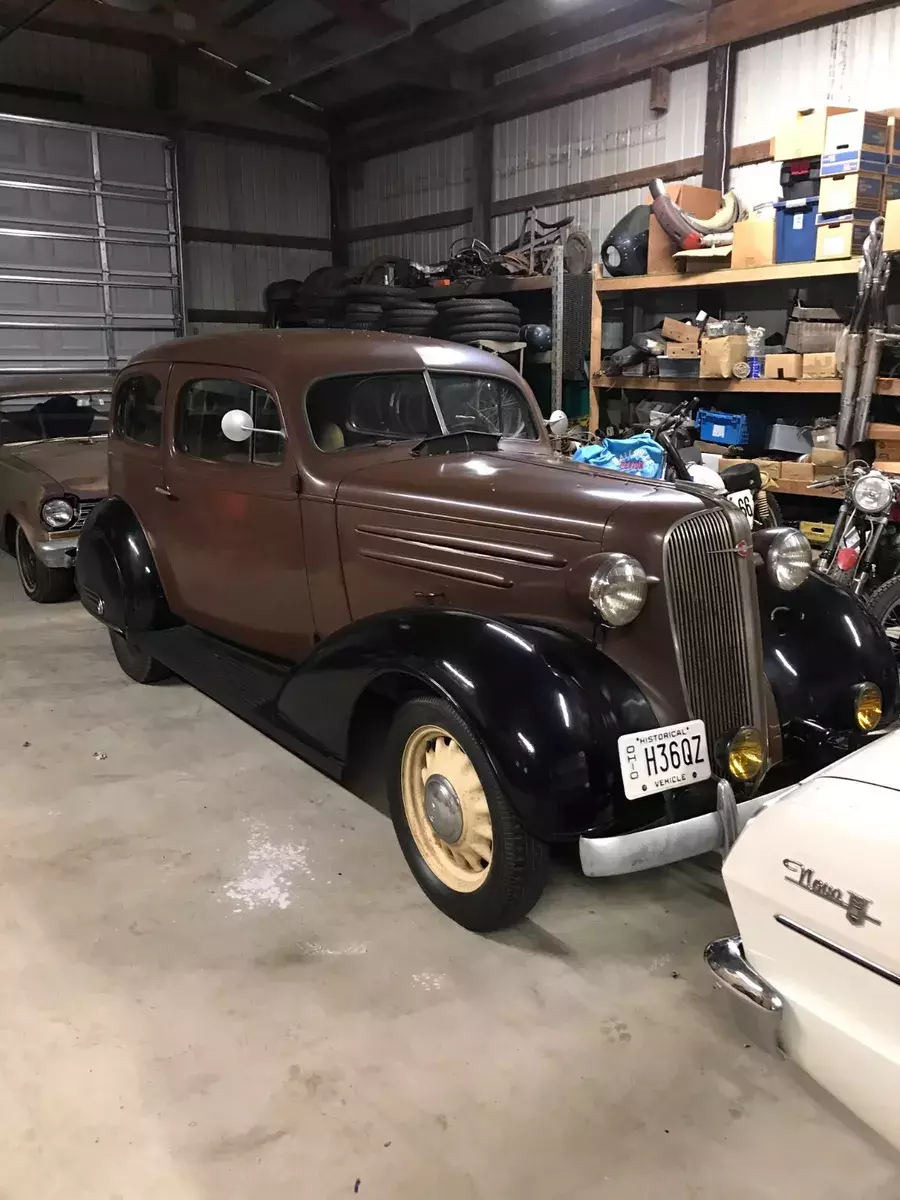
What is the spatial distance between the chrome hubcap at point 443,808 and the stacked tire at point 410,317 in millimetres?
6580

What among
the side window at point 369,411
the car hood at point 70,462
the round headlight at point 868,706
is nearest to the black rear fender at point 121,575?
the side window at point 369,411

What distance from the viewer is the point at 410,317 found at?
8672 millimetres

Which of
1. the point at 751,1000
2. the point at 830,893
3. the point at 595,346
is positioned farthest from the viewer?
the point at 595,346

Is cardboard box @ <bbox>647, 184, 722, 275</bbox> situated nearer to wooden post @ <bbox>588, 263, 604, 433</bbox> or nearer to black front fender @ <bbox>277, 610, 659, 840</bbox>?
wooden post @ <bbox>588, 263, 604, 433</bbox>

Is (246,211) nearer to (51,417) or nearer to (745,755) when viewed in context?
(51,417)

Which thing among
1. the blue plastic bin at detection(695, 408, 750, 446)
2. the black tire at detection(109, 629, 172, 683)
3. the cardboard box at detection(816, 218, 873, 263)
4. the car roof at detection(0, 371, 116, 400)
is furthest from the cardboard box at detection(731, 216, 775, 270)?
the car roof at detection(0, 371, 116, 400)

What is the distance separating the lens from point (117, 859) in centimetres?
314

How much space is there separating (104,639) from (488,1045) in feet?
13.7

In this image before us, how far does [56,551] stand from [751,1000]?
550 cm

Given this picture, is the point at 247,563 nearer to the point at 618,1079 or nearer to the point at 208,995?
the point at 208,995

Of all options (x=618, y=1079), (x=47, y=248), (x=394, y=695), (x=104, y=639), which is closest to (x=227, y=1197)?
(x=618, y=1079)

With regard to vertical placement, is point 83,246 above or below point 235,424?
above

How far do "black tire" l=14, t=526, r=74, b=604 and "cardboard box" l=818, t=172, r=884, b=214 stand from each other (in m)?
5.52

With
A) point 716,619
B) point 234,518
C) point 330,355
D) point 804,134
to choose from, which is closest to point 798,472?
point 804,134
